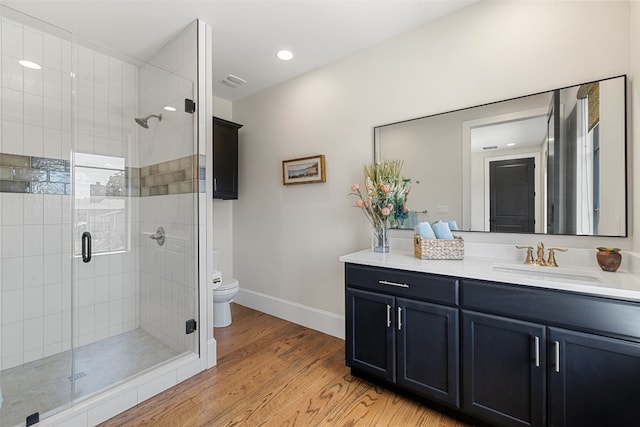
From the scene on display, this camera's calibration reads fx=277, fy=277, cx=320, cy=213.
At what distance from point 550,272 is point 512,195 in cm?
50

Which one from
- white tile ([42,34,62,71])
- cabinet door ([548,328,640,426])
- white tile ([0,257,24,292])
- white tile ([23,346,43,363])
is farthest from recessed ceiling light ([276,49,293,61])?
white tile ([23,346,43,363])

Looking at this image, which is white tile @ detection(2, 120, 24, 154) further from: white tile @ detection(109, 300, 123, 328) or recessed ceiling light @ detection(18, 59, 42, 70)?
white tile @ detection(109, 300, 123, 328)

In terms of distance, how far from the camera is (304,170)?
282 centimetres

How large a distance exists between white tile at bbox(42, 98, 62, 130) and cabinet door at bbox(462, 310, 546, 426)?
3.20 metres

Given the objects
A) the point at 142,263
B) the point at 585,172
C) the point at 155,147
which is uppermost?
the point at 155,147

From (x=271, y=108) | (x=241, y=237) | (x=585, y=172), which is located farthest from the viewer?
(x=241, y=237)

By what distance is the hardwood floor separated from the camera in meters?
1.58

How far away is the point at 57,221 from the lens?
2.15 m

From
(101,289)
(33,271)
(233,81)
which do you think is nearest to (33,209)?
(33,271)

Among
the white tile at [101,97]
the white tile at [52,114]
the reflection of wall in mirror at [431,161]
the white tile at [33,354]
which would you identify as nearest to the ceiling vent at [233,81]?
the white tile at [101,97]

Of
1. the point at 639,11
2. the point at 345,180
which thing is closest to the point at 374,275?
the point at 345,180

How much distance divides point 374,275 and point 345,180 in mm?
1032

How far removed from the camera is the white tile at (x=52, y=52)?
6.86 feet

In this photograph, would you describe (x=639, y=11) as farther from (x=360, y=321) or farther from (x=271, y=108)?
(x=271, y=108)
